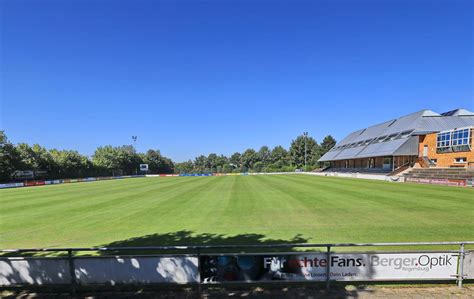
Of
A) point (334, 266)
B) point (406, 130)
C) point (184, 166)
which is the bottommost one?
point (184, 166)

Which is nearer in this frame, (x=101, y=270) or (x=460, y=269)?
(x=460, y=269)

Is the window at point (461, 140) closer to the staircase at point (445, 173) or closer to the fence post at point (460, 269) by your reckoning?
the staircase at point (445, 173)

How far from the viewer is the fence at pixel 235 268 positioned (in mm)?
5805

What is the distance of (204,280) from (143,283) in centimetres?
135

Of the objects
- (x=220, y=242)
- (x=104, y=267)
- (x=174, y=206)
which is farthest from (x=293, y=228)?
(x=174, y=206)

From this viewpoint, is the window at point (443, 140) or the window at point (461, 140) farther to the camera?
the window at point (443, 140)

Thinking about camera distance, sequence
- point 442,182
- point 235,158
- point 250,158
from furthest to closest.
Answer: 1. point 235,158
2. point 250,158
3. point 442,182

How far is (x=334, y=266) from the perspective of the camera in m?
5.88

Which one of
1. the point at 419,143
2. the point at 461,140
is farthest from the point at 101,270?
the point at 419,143

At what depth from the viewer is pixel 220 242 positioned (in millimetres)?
9609

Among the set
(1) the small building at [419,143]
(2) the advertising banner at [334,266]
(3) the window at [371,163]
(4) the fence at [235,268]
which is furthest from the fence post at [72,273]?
(3) the window at [371,163]

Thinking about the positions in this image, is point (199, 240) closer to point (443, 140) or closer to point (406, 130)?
point (443, 140)

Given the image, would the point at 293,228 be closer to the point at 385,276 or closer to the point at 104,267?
the point at 385,276

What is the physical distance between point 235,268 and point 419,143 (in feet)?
154
